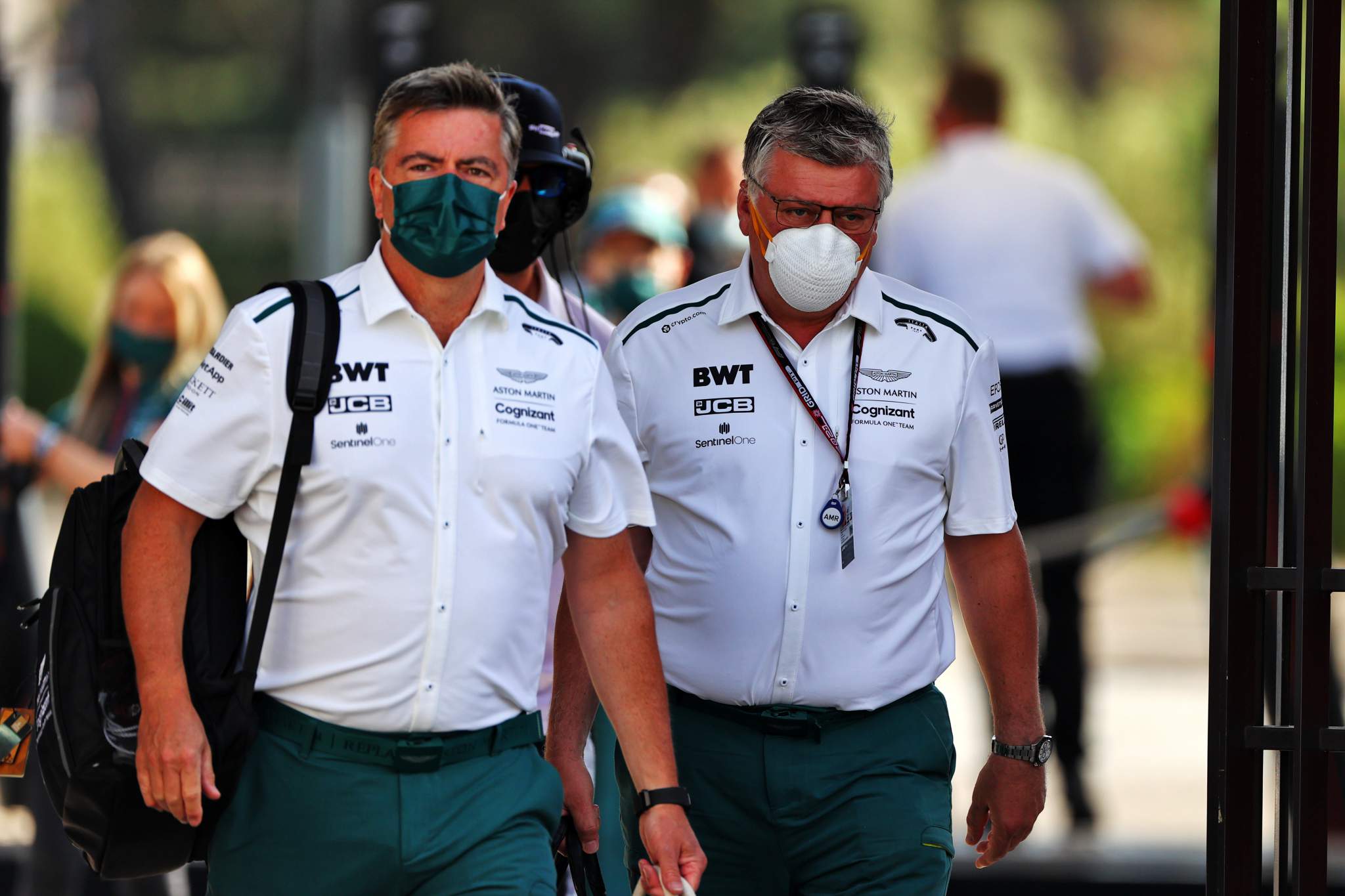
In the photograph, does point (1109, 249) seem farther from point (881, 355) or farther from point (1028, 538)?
point (881, 355)

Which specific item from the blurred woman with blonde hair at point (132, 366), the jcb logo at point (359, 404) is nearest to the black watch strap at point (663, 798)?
the jcb logo at point (359, 404)

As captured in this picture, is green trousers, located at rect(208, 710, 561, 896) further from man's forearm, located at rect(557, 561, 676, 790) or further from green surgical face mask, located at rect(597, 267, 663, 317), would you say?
green surgical face mask, located at rect(597, 267, 663, 317)

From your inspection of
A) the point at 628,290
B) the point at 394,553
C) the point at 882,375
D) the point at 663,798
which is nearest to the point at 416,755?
the point at 394,553

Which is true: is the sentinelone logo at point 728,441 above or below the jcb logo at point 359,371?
below

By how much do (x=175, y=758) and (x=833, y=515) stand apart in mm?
1181

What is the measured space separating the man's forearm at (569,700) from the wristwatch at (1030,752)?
Result: 755mm

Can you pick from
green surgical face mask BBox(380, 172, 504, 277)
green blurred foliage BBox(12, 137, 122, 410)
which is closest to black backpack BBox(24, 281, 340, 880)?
green surgical face mask BBox(380, 172, 504, 277)

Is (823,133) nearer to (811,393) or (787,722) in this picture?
(811,393)

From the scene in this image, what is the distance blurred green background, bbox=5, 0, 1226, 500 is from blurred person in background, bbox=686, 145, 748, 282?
8695 millimetres

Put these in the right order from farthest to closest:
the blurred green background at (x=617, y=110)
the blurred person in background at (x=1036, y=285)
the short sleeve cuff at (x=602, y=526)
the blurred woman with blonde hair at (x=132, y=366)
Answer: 1. the blurred green background at (x=617, y=110)
2. the blurred person in background at (x=1036, y=285)
3. the blurred woman with blonde hair at (x=132, y=366)
4. the short sleeve cuff at (x=602, y=526)

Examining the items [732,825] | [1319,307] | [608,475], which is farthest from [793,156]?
[732,825]

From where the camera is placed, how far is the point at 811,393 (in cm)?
353

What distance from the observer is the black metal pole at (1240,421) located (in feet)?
10.9

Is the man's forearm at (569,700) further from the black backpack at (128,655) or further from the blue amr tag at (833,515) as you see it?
the black backpack at (128,655)
